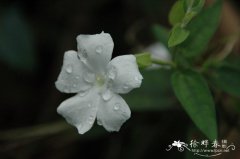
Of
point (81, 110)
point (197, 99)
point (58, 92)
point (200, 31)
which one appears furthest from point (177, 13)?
point (58, 92)

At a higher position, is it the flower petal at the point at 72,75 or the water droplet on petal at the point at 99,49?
the water droplet on petal at the point at 99,49

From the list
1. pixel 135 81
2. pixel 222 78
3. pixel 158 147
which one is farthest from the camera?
pixel 158 147

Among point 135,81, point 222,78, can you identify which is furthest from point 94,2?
→ point 135,81

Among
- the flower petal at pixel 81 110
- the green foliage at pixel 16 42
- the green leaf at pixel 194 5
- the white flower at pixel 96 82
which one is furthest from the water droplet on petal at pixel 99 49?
the green foliage at pixel 16 42

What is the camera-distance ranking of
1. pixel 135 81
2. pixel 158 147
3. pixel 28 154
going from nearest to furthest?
pixel 135 81, pixel 158 147, pixel 28 154

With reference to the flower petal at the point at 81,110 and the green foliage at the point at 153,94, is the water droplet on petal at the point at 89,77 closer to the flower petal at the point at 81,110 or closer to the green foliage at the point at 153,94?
the flower petal at the point at 81,110

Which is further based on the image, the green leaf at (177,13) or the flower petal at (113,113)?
the green leaf at (177,13)

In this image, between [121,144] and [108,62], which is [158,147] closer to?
[121,144]

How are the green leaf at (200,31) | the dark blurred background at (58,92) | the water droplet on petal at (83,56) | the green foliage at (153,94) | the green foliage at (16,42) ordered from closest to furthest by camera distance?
the water droplet on petal at (83,56), the green leaf at (200,31), the green foliage at (153,94), the dark blurred background at (58,92), the green foliage at (16,42)
